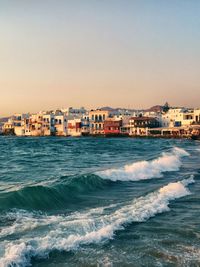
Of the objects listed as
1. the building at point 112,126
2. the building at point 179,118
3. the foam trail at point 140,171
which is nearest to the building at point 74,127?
the building at point 112,126

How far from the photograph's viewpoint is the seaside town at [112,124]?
92.5m

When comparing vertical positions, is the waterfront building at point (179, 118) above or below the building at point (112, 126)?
above

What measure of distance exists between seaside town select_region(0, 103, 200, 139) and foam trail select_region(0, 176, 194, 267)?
7485cm

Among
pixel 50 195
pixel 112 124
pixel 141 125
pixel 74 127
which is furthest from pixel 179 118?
pixel 50 195

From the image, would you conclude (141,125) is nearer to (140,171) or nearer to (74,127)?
(74,127)

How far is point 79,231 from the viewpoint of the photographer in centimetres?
930

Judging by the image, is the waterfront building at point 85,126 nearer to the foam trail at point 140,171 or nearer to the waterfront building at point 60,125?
the waterfront building at point 60,125

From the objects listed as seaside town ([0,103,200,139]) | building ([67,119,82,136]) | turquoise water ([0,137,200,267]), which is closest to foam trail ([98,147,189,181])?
turquoise water ([0,137,200,267])

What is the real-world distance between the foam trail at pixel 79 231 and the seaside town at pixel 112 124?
74.9m

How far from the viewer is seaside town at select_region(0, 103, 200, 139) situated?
9250cm

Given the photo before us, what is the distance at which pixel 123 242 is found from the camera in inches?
342

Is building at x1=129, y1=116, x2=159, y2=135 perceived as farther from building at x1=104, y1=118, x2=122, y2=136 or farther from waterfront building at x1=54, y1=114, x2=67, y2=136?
waterfront building at x1=54, y1=114, x2=67, y2=136

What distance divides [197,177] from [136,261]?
1275cm

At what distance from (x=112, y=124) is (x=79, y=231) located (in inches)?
3541
